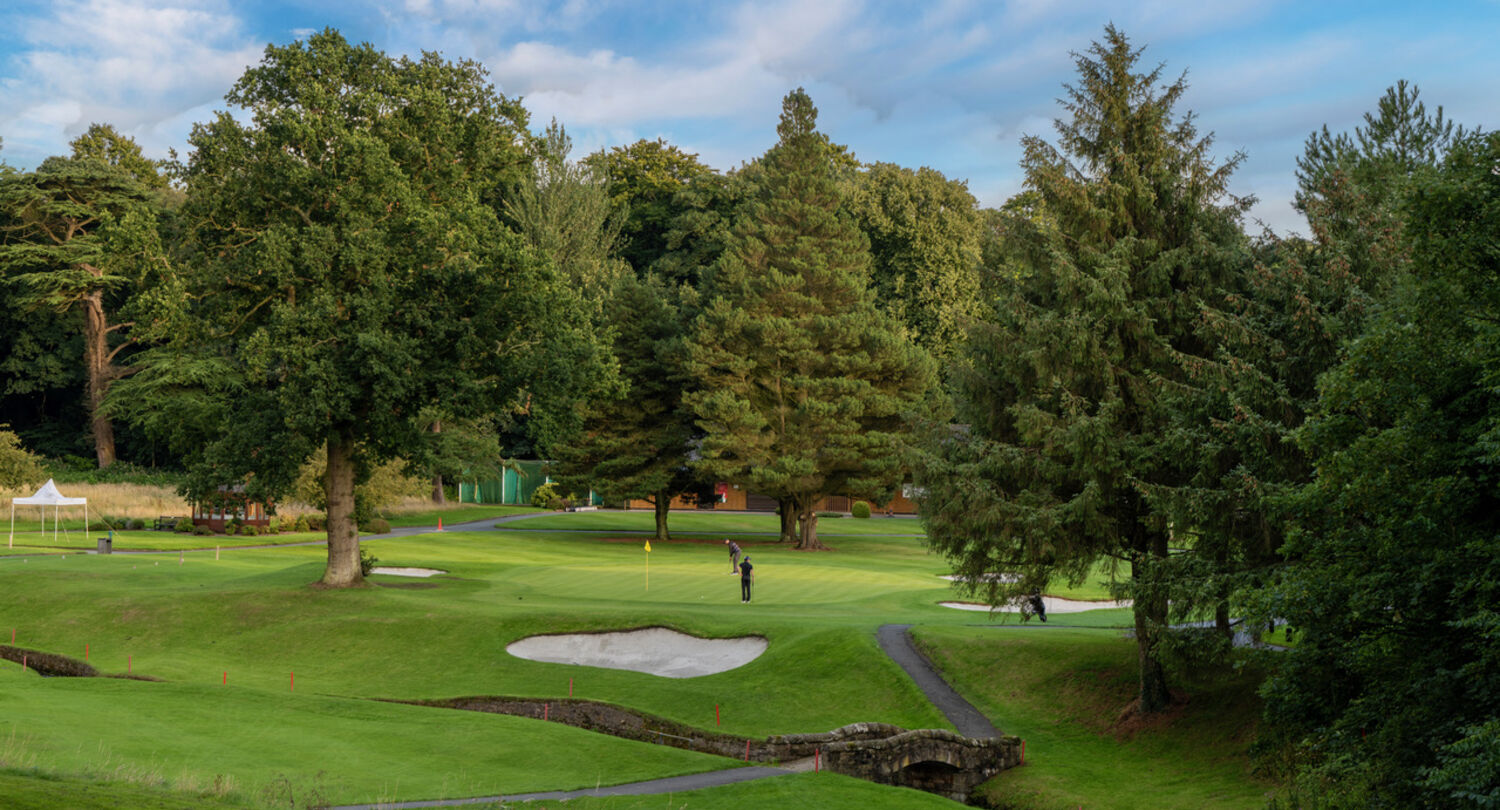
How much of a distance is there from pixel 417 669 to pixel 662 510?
3432 cm

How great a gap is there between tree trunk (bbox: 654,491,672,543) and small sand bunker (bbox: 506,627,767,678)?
30683 millimetres

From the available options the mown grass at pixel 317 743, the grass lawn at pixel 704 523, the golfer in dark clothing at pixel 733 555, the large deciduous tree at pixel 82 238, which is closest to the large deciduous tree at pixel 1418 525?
the mown grass at pixel 317 743

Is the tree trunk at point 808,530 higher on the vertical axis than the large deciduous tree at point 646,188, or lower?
lower

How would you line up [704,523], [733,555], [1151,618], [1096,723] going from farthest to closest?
[704,523] < [733,555] < [1096,723] < [1151,618]

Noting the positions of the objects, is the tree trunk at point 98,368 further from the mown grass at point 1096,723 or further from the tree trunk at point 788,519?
the mown grass at point 1096,723

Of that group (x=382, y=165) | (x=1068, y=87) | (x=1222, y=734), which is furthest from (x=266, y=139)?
(x=1222, y=734)

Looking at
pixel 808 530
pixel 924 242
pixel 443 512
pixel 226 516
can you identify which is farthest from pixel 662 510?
pixel 924 242

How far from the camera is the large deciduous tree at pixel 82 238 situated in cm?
7225

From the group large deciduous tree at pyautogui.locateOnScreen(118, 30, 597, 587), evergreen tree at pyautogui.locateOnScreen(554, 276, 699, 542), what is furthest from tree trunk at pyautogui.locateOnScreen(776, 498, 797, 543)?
large deciduous tree at pyautogui.locateOnScreen(118, 30, 597, 587)

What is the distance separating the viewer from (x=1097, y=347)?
73.6ft

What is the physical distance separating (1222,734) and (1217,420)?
6647mm

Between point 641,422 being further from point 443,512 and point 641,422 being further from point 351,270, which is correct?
point 351,270

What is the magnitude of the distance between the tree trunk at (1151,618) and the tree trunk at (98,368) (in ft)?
247

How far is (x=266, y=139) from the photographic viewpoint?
3206 centimetres
